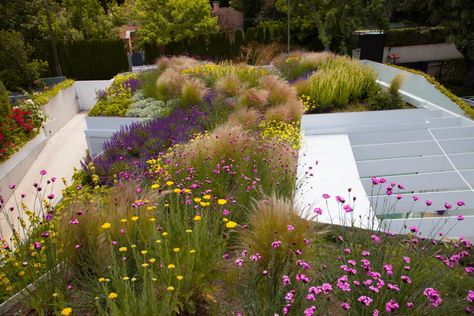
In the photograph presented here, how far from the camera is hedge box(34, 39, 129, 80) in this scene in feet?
63.2

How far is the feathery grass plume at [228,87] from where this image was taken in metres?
8.30

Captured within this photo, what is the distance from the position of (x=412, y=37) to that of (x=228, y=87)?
17625 millimetres

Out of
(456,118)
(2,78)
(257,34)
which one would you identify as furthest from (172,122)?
(257,34)

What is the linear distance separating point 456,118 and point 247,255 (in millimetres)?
6698

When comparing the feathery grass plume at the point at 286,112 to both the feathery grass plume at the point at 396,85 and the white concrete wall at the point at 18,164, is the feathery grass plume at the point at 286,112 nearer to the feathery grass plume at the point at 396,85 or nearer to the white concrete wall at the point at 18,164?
the feathery grass plume at the point at 396,85

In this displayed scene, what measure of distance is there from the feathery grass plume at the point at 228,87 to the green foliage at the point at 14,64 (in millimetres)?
9332

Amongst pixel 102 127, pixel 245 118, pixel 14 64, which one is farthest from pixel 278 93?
pixel 14 64

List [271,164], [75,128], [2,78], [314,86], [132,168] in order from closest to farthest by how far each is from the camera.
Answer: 1. [271,164]
2. [132,168]
3. [314,86]
4. [75,128]
5. [2,78]

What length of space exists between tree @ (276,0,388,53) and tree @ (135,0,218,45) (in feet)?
13.8

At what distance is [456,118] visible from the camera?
752 centimetres

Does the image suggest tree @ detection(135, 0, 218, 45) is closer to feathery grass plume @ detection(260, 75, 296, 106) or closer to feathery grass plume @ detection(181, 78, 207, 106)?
feathery grass plume @ detection(181, 78, 207, 106)

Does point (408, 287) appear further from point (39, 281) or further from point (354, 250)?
point (39, 281)

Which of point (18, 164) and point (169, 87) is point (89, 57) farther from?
point (169, 87)

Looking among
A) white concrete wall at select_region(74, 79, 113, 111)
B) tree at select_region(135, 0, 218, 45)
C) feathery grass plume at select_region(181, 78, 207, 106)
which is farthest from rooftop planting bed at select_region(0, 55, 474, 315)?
tree at select_region(135, 0, 218, 45)
